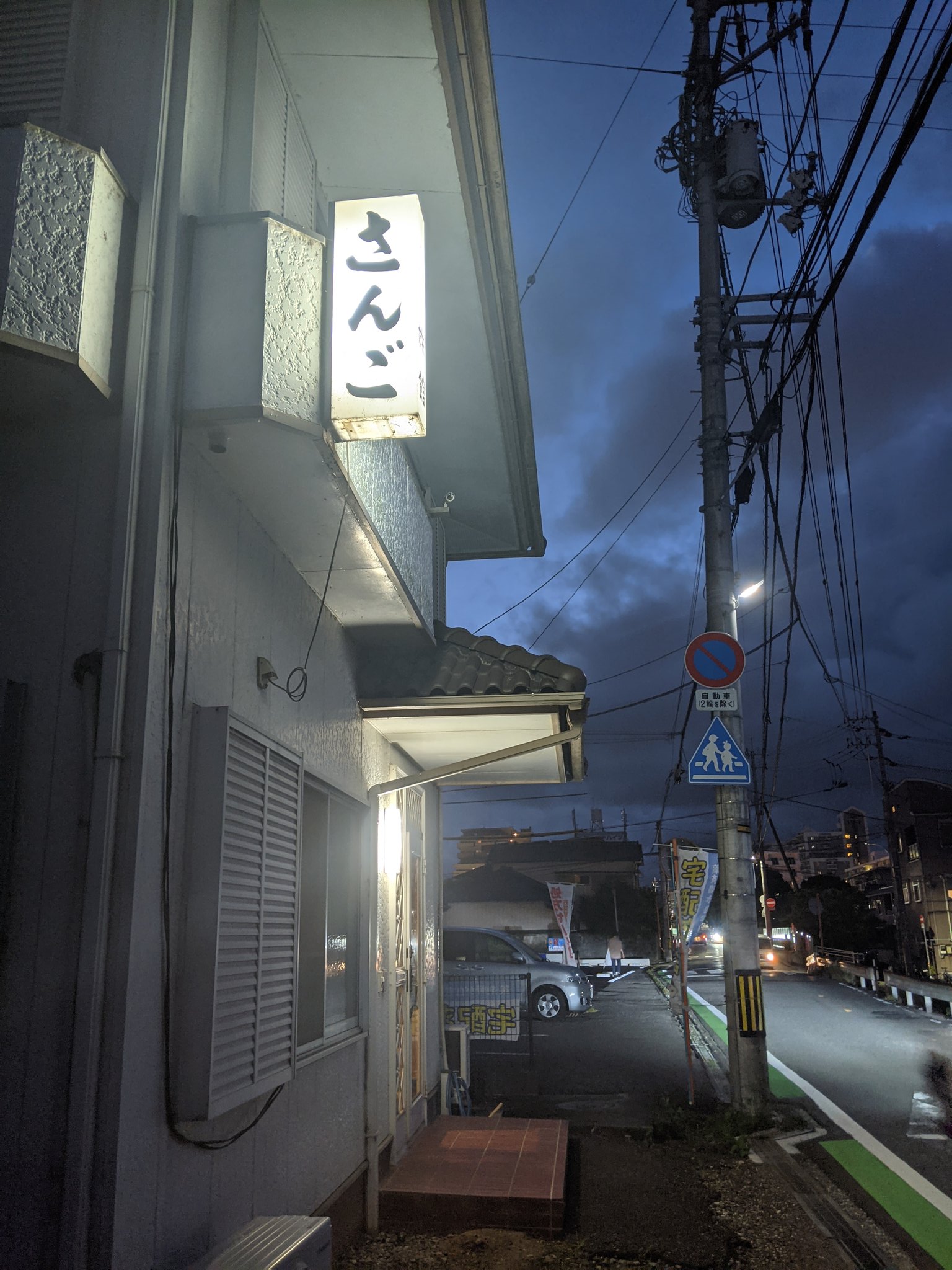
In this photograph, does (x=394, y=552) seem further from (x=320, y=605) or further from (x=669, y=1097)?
(x=669, y=1097)

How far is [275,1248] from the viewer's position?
131 inches

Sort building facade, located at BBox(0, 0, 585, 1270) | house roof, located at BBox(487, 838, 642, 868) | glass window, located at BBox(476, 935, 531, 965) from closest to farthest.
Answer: building facade, located at BBox(0, 0, 585, 1270)
glass window, located at BBox(476, 935, 531, 965)
house roof, located at BBox(487, 838, 642, 868)

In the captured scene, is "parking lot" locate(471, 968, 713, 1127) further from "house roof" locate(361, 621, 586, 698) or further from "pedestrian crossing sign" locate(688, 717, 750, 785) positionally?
"house roof" locate(361, 621, 586, 698)

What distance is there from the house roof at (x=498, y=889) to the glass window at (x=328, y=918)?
38909 millimetres

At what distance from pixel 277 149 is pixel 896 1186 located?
8.78 meters

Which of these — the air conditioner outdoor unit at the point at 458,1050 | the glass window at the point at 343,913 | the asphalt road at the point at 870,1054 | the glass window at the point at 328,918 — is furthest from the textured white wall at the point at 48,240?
the air conditioner outdoor unit at the point at 458,1050

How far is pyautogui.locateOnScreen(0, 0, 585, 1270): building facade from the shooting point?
316 centimetres

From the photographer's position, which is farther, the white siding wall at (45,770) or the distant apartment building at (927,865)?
the distant apartment building at (927,865)

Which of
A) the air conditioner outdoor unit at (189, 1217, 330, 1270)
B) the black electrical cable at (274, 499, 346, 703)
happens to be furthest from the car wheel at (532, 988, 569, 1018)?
the air conditioner outdoor unit at (189, 1217, 330, 1270)

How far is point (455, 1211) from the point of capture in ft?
20.5

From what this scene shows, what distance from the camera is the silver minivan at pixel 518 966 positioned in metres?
17.9

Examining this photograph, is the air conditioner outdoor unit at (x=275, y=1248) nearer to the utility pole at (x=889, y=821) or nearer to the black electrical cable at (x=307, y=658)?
the black electrical cable at (x=307, y=658)

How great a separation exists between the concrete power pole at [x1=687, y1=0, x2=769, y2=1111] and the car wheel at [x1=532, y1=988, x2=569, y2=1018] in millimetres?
10050

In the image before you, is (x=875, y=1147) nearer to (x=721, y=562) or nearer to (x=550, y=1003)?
(x=721, y=562)
